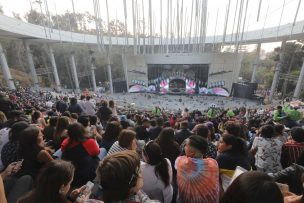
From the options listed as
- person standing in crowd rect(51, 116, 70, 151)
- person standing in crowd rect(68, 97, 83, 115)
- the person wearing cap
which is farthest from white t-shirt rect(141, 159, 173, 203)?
person standing in crowd rect(68, 97, 83, 115)

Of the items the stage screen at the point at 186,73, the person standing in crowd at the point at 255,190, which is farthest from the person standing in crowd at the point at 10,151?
the stage screen at the point at 186,73

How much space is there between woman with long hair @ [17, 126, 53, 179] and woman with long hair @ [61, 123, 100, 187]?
267 mm

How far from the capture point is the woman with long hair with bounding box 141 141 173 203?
2.22m

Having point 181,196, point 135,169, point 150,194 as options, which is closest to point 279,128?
point 181,196

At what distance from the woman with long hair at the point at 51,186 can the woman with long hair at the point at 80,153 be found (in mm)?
1103

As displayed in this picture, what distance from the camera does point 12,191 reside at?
2.03m

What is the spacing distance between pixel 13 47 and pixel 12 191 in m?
40.6

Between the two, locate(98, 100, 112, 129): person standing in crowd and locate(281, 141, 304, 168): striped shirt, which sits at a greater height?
locate(281, 141, 304, 168): striped shirt

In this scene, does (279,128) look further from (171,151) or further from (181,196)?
(181,196)

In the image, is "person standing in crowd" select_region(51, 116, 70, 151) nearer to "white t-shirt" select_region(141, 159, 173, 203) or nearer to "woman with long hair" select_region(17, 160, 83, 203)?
"white t-shirt" select_region(141, 159, 173, 203)

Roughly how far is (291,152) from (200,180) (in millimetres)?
1791

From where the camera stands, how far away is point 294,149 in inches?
125

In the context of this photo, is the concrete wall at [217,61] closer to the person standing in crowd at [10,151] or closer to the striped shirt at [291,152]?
the striped shirt at [291,152]

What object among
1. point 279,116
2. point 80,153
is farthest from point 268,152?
point 279,116
